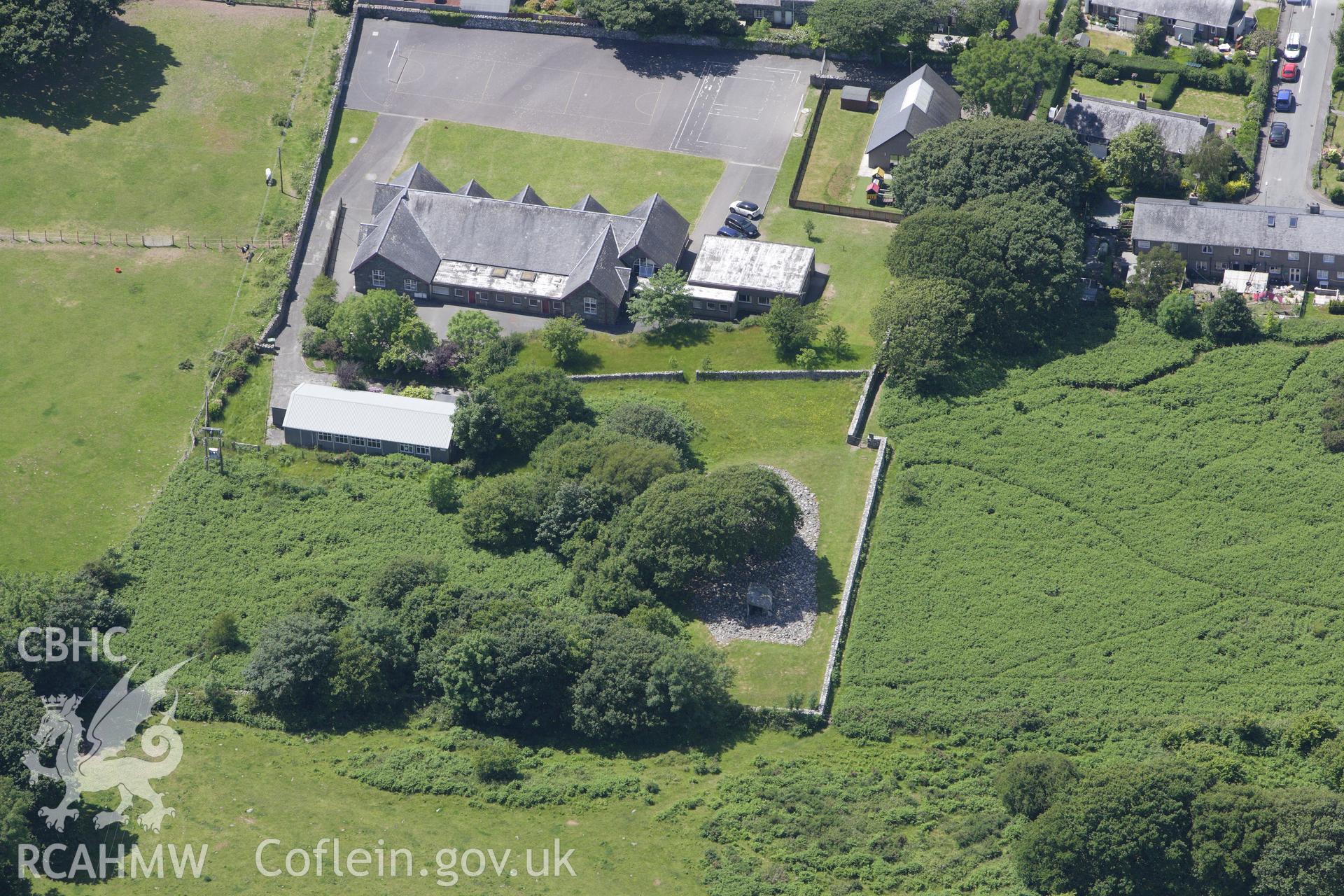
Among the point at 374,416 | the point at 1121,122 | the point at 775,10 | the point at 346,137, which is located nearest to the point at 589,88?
the point at 775,10

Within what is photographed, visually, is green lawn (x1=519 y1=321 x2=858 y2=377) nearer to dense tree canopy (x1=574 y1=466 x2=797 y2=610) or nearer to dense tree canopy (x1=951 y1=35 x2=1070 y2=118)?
dense tree canopy (x1=574 y1=466 x2=797 y2=610)

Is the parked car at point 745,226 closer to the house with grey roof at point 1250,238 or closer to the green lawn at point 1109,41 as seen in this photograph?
the house with grey roof at point 1250,238

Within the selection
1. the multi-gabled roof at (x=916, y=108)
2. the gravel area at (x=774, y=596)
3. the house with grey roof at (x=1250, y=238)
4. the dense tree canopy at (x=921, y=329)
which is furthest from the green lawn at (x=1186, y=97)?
Answer: the gravel area at (x=774, y=596)

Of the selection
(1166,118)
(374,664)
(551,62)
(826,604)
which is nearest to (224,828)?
(374,664)

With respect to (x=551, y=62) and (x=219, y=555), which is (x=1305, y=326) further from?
(x=219, y=555)

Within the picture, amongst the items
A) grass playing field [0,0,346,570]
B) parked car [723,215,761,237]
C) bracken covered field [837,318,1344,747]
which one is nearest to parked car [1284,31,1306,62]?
bracken covered field [837,318,1344,747]
